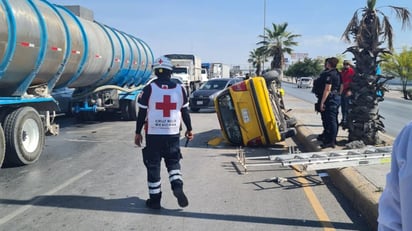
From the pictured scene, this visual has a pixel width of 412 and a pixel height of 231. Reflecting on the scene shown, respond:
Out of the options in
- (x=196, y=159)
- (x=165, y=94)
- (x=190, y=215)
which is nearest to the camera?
(x=190, y=215)

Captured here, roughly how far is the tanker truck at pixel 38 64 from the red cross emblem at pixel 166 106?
3.32 meters

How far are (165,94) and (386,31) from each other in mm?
6066

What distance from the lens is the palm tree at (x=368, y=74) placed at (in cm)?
956

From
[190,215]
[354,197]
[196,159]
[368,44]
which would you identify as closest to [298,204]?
[354,197]

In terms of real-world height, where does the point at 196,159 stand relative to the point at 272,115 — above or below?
below

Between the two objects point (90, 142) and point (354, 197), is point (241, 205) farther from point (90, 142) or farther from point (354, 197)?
point (90, 142)

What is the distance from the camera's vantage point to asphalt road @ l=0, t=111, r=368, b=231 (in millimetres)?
5129

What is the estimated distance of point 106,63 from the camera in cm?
1376

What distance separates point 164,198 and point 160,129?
40.4 inches

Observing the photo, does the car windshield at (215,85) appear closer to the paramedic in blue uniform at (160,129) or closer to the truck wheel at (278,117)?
the truck wheel at (278,117)

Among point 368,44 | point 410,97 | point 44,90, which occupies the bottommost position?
point 410,97

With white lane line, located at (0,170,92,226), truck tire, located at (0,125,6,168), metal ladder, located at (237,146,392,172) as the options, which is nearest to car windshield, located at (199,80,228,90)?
metal ladder, located at (237,146,392,172)

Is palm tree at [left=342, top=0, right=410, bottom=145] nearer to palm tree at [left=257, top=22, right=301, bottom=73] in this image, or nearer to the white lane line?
the white lane line

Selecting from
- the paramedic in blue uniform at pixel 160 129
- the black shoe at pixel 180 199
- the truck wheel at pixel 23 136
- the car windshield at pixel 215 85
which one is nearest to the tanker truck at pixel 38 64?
the truck wheel at pixel 23 136
